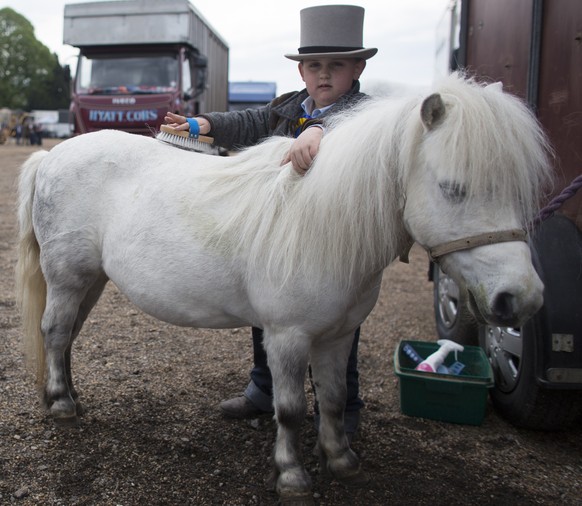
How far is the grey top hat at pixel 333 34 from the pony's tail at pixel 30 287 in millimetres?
1452

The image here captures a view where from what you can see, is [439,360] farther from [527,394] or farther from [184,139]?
[184,139]

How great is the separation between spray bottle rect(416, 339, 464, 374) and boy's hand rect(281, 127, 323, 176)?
59.2 inches

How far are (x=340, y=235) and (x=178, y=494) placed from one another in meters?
1.24

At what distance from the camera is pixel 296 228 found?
6.30ft

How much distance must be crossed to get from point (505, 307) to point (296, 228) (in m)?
0.73

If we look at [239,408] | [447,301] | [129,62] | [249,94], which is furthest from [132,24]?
[249,94]

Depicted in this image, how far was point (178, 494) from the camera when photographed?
2.20 metres

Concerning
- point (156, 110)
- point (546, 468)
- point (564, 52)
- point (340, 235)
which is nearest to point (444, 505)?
point (546, 468)

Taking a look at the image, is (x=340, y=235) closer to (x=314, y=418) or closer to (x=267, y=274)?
(x=267, y=274)

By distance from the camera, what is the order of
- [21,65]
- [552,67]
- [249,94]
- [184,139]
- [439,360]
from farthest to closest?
[21,65], [249,94], [439,360], [552,67], [184,139]

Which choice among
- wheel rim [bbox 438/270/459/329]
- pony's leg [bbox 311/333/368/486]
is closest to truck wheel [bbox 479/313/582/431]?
pony's leg [bbox 311/333/368/486]

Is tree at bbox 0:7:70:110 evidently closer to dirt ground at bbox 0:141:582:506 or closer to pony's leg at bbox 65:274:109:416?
dirt ground at bbox 0:141:582:506

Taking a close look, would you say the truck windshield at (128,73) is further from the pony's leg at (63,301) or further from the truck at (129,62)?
the pony's leg at (63,301)

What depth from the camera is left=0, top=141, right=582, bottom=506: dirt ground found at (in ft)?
7.30
